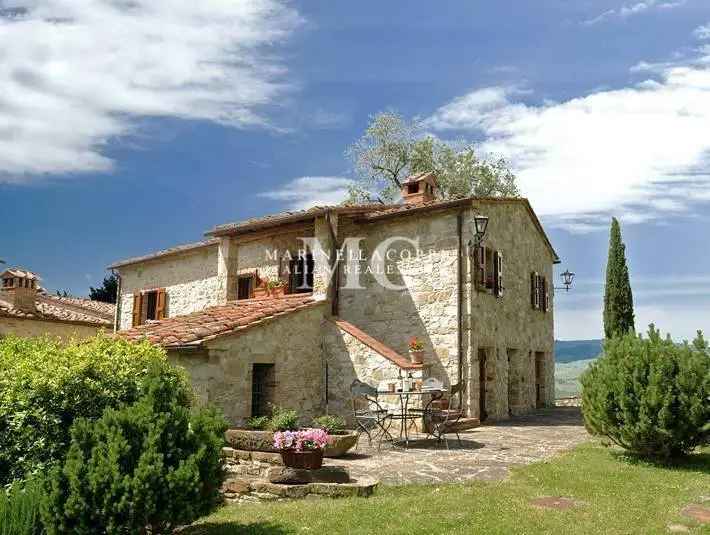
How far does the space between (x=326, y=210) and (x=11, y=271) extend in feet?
47.0

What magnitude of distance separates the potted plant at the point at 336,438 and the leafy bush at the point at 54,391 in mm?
3556

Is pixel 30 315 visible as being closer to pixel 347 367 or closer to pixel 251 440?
pixel 347 367

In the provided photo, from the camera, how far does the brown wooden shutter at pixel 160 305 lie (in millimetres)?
20547

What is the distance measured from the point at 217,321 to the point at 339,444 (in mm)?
4445

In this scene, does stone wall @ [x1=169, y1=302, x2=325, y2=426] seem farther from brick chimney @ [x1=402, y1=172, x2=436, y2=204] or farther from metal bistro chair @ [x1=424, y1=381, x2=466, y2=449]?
brick chimney @ [x1=402, y1=172, x2=436, y2=204]

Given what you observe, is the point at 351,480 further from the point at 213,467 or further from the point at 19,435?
the point at 19,435

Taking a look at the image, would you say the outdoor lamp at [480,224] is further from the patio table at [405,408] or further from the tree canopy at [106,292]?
the tree canopy at [106,292]

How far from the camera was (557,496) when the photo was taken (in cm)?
735

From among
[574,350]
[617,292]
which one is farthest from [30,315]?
[574,350]

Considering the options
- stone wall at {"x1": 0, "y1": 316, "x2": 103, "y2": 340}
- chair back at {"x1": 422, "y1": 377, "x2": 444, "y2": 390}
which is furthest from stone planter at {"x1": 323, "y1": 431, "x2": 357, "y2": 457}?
stone wall at {"x1": 0, "y1": 316, "x2": 103, "y2": 340}

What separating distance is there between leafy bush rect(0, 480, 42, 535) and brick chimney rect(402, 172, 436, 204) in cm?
1251

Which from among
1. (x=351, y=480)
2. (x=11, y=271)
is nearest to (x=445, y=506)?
(x=351, y=480)

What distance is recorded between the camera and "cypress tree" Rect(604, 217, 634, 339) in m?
19.7

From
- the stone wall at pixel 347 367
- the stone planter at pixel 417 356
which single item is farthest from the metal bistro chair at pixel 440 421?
the stone planter at pixel 417 356
